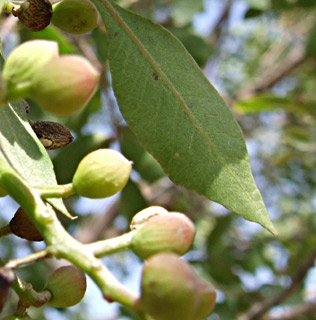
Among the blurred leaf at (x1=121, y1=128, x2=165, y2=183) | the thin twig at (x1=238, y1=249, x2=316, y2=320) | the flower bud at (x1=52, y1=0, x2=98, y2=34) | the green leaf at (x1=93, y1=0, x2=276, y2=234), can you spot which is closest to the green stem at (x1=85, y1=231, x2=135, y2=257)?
the green leaf at (x1=93, y1=0, x2=276, y2=234)

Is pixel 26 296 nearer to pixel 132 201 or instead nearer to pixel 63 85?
pixel 63 85

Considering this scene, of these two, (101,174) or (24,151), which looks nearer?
(101,174)

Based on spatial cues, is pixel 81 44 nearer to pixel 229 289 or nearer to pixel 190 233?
pixel 229 289

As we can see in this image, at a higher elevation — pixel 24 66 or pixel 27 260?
pixel 24 66

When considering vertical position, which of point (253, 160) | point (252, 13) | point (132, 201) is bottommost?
point (253, 160)

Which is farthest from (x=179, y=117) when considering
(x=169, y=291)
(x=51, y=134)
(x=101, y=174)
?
(x=169, y=291)

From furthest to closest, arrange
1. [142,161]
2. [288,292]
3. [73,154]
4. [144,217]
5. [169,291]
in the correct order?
[288,292], [73,154], [142,161], [144,217], [169,291]

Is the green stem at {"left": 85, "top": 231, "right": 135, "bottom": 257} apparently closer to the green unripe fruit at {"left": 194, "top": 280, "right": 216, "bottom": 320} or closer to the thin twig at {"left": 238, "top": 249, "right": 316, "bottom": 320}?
the green unripe fruit at {"left": 194, "top": 280, "right": 216, "bottom": 320}
